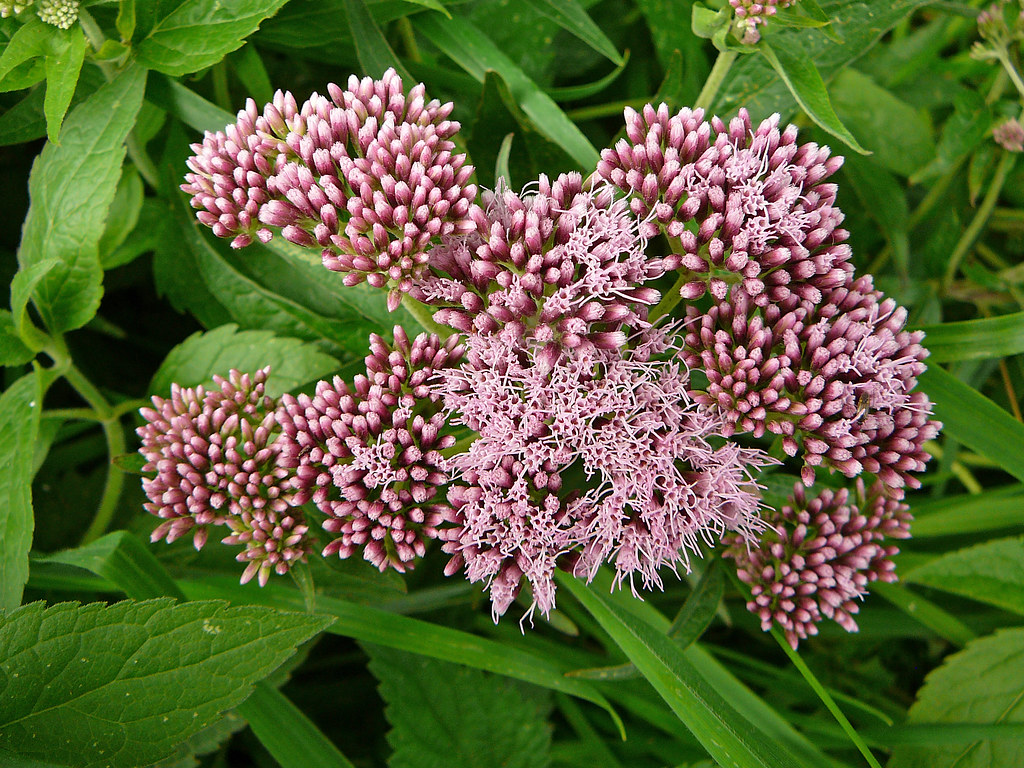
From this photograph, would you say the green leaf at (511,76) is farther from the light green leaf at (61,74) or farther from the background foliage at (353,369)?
the light green leaf at (61,74)

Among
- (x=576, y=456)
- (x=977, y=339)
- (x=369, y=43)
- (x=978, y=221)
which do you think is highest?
(x=978, y=221)

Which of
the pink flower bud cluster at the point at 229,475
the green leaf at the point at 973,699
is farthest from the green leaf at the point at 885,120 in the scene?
the pink flower bud cluster at the point at 229,475

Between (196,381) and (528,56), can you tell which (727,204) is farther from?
(196,381)

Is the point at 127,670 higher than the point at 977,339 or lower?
lower

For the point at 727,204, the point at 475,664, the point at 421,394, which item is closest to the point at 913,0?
the point at 727,204

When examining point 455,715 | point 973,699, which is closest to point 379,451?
point 455,715

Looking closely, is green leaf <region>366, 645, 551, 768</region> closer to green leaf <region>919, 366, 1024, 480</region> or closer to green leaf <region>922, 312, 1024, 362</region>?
green leaf <region>919, 366, 1024, 480</region>

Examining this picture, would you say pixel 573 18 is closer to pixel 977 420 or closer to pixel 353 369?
pixel 353 369
